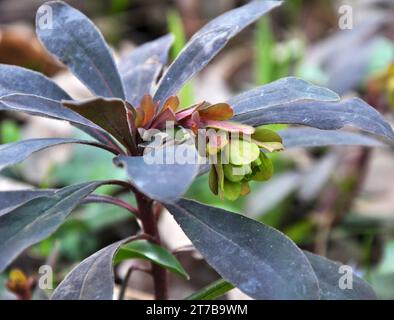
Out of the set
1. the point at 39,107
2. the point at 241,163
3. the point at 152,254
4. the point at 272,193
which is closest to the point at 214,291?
the point at 152,254

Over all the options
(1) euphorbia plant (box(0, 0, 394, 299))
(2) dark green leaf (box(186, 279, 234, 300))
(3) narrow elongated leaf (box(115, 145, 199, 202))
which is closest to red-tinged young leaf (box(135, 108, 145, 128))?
(1) euphorbia plant (box(0, 0, 394, 299))

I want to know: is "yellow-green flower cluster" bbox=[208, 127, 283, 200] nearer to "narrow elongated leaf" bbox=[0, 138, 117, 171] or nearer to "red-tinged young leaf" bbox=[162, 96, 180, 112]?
"red-tinged young leaf" bbox=[162, 96, 180, 112]

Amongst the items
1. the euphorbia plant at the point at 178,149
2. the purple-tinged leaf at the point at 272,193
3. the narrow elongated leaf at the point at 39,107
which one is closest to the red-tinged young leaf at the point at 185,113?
the euphorbia plant at the point at 178,149

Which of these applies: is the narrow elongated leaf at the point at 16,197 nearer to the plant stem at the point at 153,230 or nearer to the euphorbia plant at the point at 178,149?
the euphorbia plant at the point at 178,149

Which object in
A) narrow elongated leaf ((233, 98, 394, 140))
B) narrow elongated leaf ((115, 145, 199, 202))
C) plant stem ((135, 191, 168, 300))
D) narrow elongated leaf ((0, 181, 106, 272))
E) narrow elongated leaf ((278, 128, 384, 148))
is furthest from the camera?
narrow elongated leaf ((278, 128, 384, 148))

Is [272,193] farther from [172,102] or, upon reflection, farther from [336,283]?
[172,102]
